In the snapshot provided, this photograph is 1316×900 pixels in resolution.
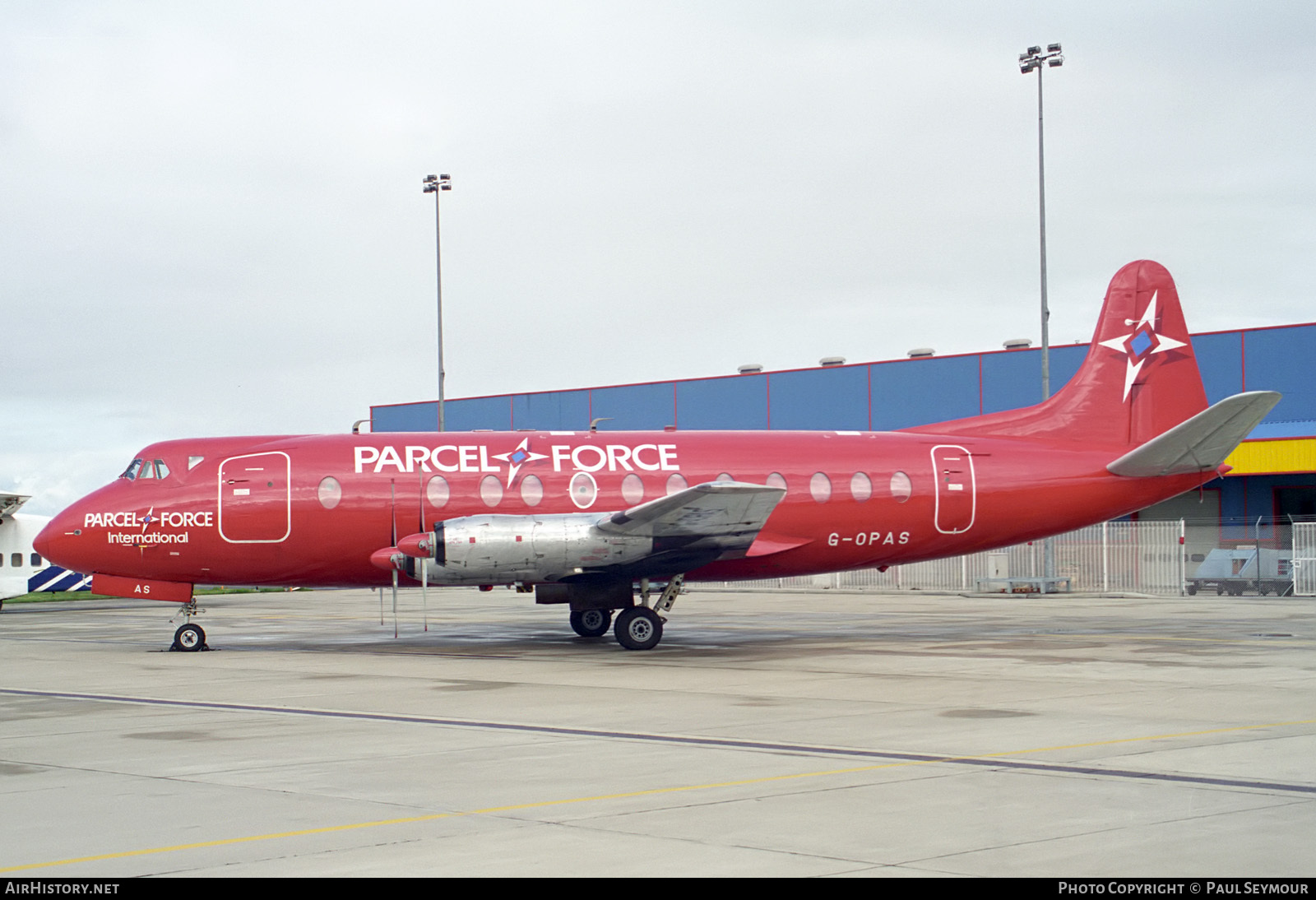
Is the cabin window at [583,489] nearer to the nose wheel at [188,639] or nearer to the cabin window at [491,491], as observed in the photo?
the cabin window at [491,491]

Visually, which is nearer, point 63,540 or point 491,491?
point 63,540

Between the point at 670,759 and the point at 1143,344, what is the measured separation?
17.5m

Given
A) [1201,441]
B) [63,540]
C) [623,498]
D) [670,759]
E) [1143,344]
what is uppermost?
[1143,344]

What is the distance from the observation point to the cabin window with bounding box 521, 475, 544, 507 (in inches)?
890

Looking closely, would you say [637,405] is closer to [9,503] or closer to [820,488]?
[9,503]

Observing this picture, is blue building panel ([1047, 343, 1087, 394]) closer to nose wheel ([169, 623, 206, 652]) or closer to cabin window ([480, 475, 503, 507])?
cabin window ([480, 475, 503, 507])

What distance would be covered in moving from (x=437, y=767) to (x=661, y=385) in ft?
161

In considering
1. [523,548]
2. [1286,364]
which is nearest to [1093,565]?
[1286,364]

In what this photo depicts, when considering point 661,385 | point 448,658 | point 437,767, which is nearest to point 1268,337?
point 661,385

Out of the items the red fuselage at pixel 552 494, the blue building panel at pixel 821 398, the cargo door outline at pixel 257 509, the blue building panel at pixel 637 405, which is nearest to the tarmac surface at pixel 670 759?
the red fuselage at pixel 552 494

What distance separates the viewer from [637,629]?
22.3m

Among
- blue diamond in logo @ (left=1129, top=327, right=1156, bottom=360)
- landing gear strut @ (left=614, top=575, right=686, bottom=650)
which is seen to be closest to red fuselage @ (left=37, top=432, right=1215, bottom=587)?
landing gear strut @ (left=614, top=575, right=686, bottom=650)

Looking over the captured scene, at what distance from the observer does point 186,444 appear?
77.2 feet

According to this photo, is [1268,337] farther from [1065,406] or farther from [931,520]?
[931,520]
